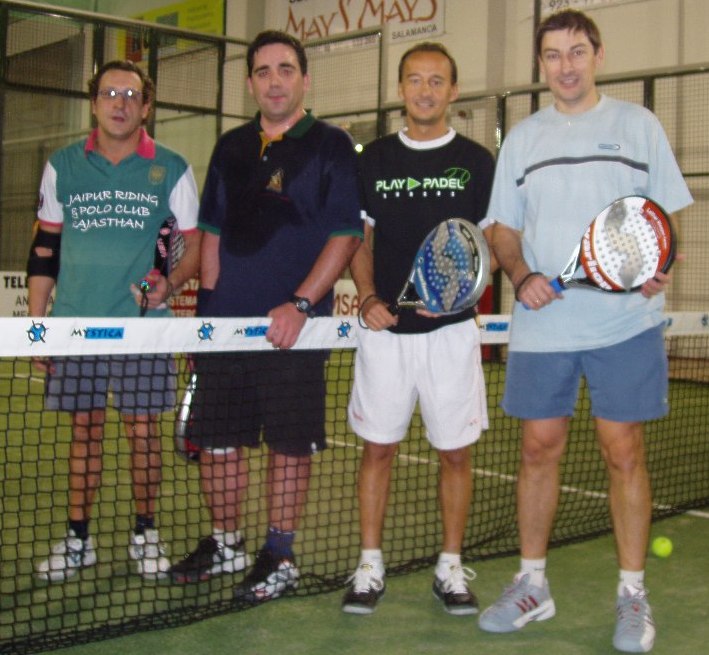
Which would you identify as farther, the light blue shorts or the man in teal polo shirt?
the man in teal polo shirt

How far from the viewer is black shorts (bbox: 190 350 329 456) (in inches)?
138

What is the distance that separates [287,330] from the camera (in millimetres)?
3361

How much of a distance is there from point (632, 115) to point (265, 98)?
1224 mm

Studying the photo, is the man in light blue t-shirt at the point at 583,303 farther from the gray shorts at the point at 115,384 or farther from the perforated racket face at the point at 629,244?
the gray shorts at the point at 115,384

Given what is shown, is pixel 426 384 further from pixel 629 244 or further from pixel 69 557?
pixel 69 557

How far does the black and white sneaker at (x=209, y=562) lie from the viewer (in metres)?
3.64

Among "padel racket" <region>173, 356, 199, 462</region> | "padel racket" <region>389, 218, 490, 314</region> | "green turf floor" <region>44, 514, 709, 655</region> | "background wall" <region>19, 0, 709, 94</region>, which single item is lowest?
"green turf floor" <region>44, 514, 709, 655</region>

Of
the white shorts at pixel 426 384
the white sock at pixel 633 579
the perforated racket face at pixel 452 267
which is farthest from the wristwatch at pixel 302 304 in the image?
the white sock at pixel 633 579

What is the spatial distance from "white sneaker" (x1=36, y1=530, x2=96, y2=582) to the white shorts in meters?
1.16

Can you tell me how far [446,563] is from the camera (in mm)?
3504

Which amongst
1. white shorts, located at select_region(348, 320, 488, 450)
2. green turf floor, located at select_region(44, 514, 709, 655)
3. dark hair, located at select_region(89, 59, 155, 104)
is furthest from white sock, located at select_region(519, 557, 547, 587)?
dark hair, located at select_region(89, 59, 155, 104)

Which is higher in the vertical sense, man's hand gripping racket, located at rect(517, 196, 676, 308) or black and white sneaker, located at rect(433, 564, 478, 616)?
man's hand gripping racket, located at rect(517, 196, 676, 308)

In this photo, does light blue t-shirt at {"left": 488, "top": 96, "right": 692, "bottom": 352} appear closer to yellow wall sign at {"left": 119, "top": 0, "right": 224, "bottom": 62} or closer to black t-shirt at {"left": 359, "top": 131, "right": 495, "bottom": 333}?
black t-shirt at {"left": 359, "top": 131, "right": 495, "bottom": 333}

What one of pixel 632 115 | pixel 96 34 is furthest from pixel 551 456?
pixel 96 34
